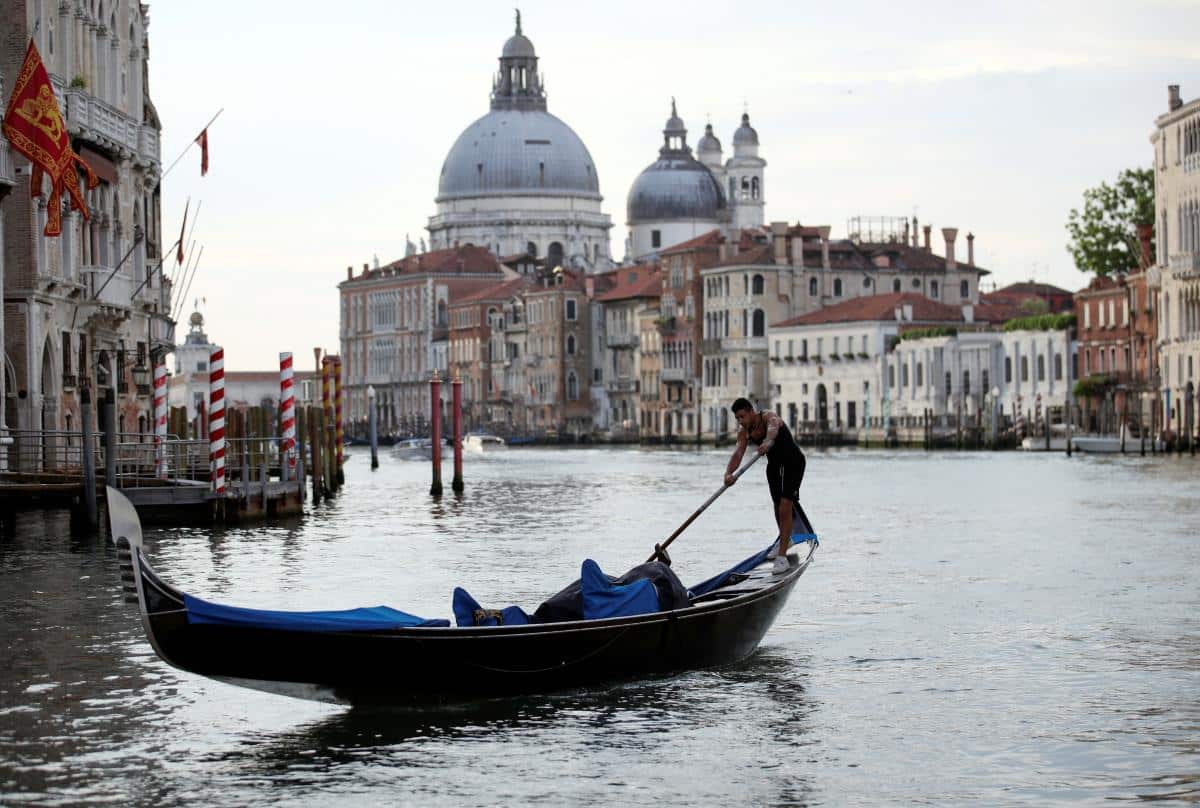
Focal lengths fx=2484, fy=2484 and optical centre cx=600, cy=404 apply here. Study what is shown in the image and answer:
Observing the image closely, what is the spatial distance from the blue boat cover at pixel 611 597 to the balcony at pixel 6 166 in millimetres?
15312

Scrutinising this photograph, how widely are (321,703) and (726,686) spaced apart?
102 inches

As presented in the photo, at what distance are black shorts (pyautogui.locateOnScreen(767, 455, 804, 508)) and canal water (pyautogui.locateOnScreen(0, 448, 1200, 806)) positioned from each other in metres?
1.08

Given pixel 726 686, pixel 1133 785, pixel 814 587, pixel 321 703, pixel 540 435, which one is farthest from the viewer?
pixel 540 435

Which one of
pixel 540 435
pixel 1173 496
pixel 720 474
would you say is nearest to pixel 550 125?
pixel 540 435

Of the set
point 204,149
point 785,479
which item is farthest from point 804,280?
point 785,479

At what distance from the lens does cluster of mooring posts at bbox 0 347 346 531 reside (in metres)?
27.2

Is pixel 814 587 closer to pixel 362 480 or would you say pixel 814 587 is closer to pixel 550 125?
pixel 362 480

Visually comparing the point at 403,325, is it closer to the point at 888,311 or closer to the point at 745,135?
Answer: the point at 745,135

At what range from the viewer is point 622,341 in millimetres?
130250

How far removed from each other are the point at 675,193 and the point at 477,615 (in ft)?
451

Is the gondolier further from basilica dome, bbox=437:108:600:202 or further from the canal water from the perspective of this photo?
basilica dome, bbox=437:108:600:202

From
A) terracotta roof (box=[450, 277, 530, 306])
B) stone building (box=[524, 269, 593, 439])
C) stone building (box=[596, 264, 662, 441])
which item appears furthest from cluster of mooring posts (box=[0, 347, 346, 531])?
terracotta roof (box=[450, 277, 530, 306])

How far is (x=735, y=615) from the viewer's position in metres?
15.7

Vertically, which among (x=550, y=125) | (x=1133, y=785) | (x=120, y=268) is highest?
(x=550, y=125)
